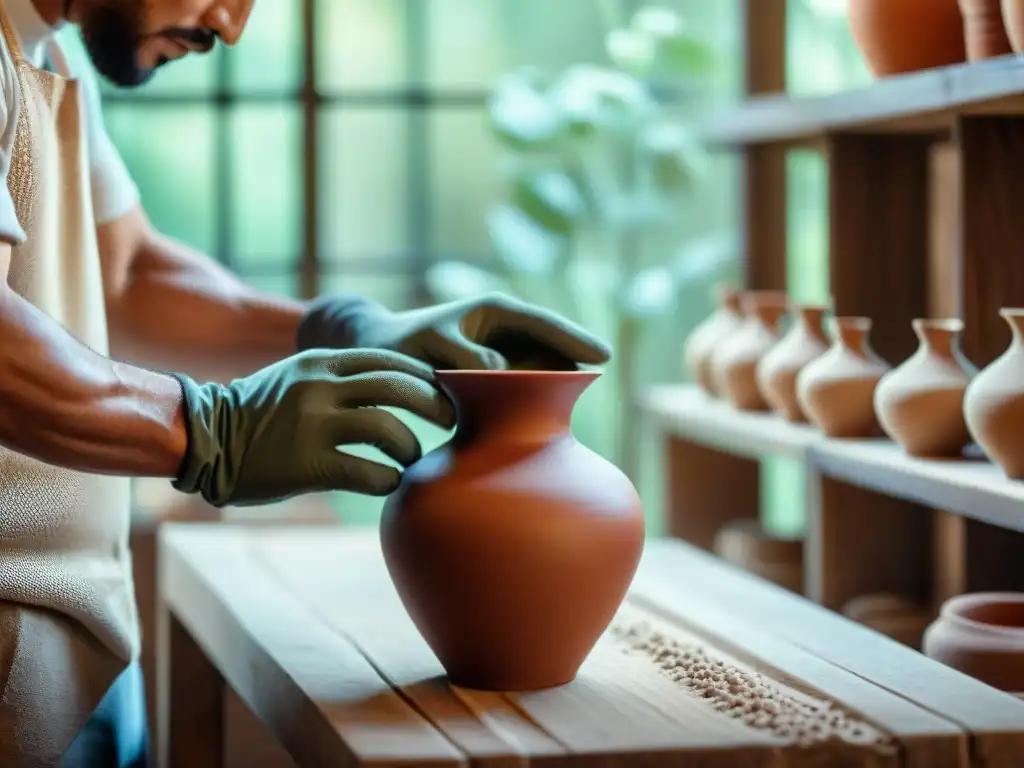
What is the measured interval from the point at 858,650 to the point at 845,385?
75 cm

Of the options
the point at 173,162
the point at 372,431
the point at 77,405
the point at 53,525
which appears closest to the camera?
the point at 77,405

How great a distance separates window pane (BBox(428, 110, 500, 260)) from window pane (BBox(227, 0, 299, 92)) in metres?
0.46

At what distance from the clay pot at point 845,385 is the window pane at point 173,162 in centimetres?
255

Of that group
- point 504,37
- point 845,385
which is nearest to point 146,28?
point 845,385

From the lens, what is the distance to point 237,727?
3178 mm

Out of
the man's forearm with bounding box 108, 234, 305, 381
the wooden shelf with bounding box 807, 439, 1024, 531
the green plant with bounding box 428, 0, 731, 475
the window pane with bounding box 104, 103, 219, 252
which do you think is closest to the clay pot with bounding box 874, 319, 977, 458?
the wooden shelf with bounding box 807, 439, 1024, 531

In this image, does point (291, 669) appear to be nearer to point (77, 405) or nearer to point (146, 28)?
point (77, 405)

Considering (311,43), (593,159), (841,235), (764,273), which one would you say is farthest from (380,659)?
(593,159)

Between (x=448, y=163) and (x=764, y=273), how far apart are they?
163 cm

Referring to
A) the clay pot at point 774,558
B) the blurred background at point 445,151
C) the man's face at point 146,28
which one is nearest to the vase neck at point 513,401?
the man's face at point 146,28

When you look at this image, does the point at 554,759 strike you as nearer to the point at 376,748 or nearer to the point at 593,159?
the point at 376,748

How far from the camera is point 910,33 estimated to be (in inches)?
95.9

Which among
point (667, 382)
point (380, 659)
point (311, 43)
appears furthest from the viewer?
point (667, 382)

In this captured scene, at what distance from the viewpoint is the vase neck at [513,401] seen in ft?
5.44
